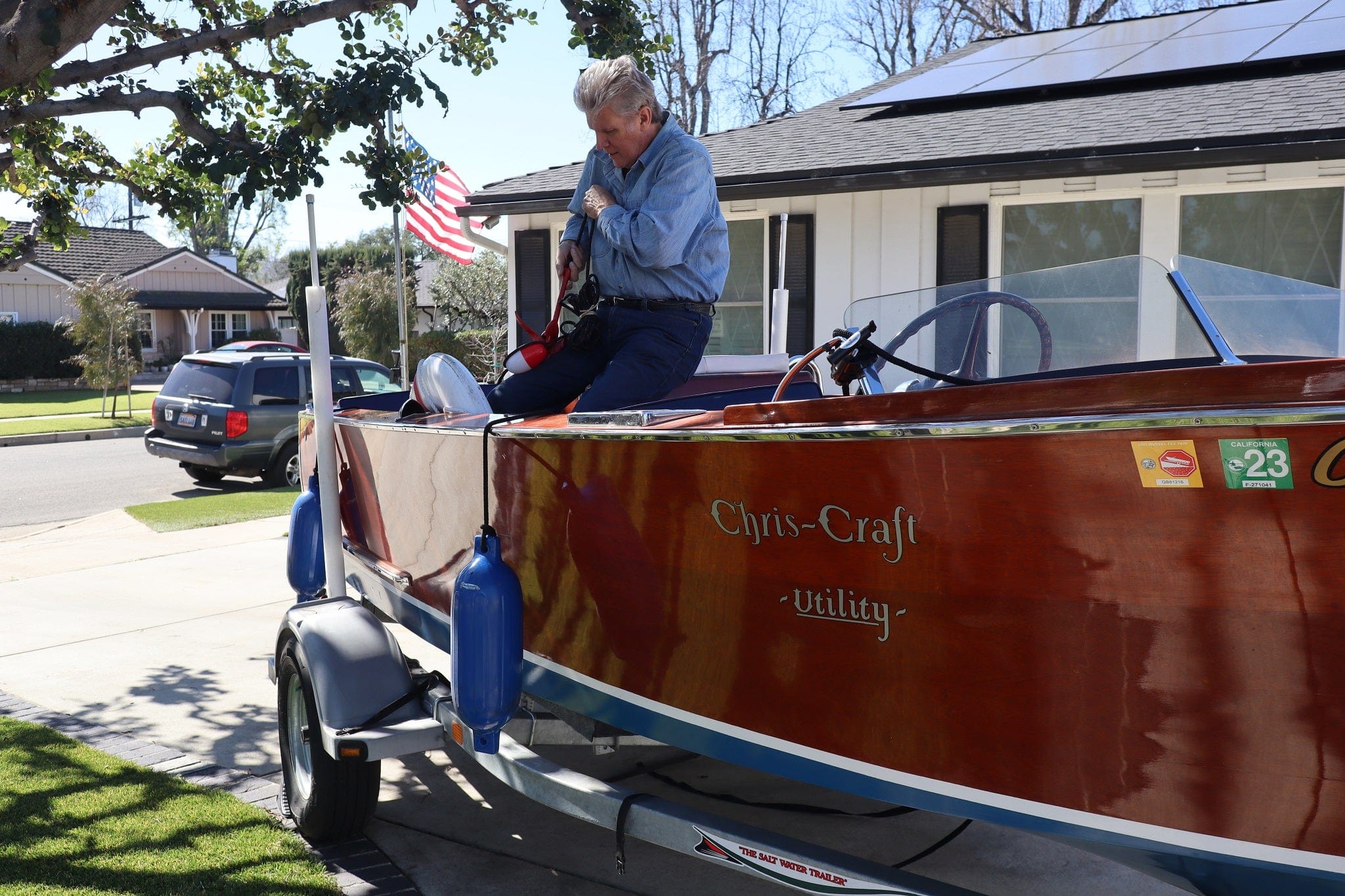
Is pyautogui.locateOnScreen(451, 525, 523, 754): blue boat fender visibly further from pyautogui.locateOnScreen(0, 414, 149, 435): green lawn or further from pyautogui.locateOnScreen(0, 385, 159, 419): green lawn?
pyautogui.locateOnScreen(0, 385, 159, 419): green lawn

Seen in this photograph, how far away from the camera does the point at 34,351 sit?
1372 inches

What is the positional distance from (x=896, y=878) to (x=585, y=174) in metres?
2.49

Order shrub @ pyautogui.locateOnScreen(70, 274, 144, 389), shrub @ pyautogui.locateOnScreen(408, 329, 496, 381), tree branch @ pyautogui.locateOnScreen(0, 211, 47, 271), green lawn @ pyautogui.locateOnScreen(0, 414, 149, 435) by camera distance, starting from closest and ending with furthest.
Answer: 1. tree branch @ pyautogui.locateOnScreen(0, 211, 47, 271)
2. green lawn @ pyautogui.locateOnScreen(0, 414, 149, 435)
3. shrub @ pyautogui.locateOnScreen(70, 274, 144, 389)
4. shrub @ pyautogui.locateOnScreen(408, 329, 496, 381)

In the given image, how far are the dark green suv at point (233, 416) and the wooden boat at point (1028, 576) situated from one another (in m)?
11.1

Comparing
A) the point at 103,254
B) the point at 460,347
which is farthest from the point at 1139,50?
the point at 103,254

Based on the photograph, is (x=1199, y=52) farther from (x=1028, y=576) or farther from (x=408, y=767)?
(x=1028, y=576)

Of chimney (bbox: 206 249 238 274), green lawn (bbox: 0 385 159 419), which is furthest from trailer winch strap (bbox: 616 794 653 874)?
chimney (bbox: 206 249 238 274)

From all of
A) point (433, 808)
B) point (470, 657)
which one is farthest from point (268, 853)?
point (470, 657)

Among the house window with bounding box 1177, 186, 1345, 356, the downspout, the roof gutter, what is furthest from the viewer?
the downspout

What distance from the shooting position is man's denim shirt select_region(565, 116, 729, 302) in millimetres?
3293

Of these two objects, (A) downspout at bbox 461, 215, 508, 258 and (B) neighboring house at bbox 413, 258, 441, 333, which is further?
(B) neighboring house at bbox 413, 258, 441, 333

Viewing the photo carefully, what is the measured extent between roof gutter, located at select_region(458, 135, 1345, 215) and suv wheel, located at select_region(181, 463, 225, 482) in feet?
25.2

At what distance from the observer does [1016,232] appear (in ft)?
31.3

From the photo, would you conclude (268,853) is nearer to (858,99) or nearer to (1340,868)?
(1340,868)
